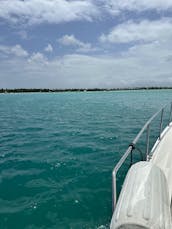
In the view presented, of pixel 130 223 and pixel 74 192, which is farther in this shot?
pixel 74 192

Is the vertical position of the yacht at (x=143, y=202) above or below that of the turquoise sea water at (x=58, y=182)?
above

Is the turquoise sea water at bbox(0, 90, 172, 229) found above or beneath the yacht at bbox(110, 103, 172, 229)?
beneath

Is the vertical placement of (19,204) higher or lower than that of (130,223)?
lower

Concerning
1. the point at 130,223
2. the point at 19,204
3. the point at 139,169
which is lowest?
the point at 19,204

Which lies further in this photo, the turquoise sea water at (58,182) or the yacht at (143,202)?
the turquoise sea water at (58,182)

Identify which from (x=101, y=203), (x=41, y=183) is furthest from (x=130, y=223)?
(x=41, y=183)

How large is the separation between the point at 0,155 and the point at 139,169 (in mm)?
7328

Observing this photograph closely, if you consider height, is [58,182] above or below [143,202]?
below

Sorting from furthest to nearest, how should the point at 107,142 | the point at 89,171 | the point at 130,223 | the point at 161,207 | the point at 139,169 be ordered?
the point at 107,142, the point at 89,171, the point at 139,169, the point at 161,207, the point at 130,223

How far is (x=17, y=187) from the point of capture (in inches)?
250

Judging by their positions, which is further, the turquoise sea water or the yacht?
the turquoise sea water

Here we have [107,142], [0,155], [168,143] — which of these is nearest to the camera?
[168,143]

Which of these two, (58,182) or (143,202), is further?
(58,182)

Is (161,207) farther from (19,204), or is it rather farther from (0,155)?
(0,155)
